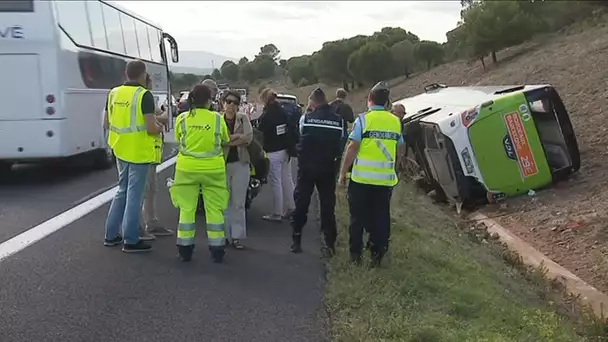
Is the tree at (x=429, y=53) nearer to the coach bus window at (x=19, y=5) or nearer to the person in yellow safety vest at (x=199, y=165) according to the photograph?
the coach bus window at (x=19, y=5)

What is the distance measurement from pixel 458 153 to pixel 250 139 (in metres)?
6.23

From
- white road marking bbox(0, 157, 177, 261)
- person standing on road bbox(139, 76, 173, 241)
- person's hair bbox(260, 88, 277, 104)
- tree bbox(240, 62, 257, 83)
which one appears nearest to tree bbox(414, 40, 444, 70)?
tree bbox(240, 62, 257, 83)

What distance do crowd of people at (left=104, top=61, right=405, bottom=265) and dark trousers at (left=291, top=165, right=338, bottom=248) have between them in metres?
0.01

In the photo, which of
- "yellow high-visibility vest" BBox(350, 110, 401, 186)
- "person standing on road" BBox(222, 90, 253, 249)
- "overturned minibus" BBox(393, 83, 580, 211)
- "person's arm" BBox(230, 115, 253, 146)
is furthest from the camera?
"overturned minibus" BBox(393, 83, 580, 211)

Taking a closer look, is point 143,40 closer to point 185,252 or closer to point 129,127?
point 129,127

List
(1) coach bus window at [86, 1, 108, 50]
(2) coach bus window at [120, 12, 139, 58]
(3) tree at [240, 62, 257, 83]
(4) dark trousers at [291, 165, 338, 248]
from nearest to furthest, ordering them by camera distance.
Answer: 1. (4) dark trousers at [291, 165, 338, 248]
2. (1) coach bus window at [86, 1, 108, 50]
3. (2) coach bus window at [120, 12, 139, 58]
4. (3) tree at [240, 62, 257, 83]

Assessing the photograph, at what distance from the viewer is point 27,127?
13148 mm

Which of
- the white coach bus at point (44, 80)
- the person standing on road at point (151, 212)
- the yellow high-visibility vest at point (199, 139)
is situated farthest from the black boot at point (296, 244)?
the white coach bus at point (44, 80)

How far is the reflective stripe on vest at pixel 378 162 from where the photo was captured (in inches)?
294

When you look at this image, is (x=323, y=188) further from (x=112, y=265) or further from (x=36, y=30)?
(x=36, y=30)

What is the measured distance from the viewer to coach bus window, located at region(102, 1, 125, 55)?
52.9 ft

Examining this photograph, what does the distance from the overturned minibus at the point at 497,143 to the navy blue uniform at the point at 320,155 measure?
6.00 m

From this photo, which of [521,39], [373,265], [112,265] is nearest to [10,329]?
[112,265]

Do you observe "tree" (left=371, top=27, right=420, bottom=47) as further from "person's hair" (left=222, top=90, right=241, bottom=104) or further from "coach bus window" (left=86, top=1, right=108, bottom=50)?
"person's hair" (left=222, top=90, right=241, bottom=104)
